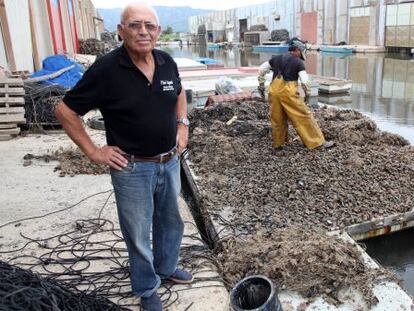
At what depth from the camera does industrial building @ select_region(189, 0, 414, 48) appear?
111 ft

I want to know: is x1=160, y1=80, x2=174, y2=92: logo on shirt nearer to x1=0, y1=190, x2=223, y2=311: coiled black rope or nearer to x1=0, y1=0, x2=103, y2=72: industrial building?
x1=0, y1=190, x2=223, y2=311: coiled black rope

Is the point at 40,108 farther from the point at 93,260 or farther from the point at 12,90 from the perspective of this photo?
the point at 93,260

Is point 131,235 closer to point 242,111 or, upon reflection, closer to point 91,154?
point 91,154

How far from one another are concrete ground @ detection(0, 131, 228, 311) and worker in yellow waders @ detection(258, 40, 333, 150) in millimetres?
2469

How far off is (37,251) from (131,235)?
1536mm

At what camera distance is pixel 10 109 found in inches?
287

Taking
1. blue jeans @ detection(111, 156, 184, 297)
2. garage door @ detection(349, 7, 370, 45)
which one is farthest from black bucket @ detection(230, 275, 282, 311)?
garage door @ detection(349, 7, 370, 45)

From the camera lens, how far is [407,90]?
15625 mm

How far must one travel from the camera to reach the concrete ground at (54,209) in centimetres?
311

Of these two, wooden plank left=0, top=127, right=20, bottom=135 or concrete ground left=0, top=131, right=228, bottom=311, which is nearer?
concrete ground left=0, top=131, right=228, bottom=311

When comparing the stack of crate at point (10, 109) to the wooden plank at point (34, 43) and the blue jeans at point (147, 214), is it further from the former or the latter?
the blue jeans at point (147, 214)

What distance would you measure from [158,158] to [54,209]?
2556 millimetres

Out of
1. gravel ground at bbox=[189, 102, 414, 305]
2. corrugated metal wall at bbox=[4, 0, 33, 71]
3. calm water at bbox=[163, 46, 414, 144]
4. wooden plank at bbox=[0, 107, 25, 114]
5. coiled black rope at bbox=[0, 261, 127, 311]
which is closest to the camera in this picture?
coiled black rope at bbox=[0, 261, 127, 311]

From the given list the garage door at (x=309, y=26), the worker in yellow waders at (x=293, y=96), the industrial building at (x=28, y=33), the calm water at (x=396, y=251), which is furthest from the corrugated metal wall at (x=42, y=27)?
the garage door at (x=309, y=26)
